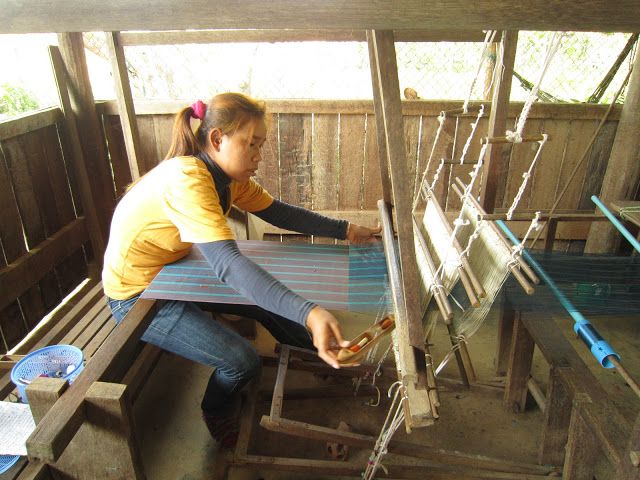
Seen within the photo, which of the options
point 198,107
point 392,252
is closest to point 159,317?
point 198,107

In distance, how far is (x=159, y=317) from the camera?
6.47 feet

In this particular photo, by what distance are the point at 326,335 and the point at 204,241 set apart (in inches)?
23.8

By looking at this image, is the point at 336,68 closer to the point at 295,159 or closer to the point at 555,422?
the point at 295,159

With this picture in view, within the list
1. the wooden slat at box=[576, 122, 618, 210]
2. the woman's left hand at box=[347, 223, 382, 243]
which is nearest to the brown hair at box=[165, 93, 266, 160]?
the woman's left hand at box=[347, 223, 382, 243]

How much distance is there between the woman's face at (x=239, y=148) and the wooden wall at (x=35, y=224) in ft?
5.02

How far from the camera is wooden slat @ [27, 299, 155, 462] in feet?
4.18

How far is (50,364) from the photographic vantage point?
2080 millimetres

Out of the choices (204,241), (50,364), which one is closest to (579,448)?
(204,241)

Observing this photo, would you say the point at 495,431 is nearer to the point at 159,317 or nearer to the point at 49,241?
the point at 159,317

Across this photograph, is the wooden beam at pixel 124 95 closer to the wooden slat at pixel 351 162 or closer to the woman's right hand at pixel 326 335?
the wooden slat at pixel 351 162

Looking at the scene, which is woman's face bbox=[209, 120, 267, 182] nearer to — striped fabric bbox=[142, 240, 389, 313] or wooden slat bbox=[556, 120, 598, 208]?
striped fabric bbox=[142, 240, 389, 313]

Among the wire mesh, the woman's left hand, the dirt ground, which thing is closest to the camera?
the dirt ground

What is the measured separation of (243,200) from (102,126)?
170 cm

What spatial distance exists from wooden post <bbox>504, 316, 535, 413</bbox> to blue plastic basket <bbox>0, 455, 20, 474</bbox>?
7.43ft
